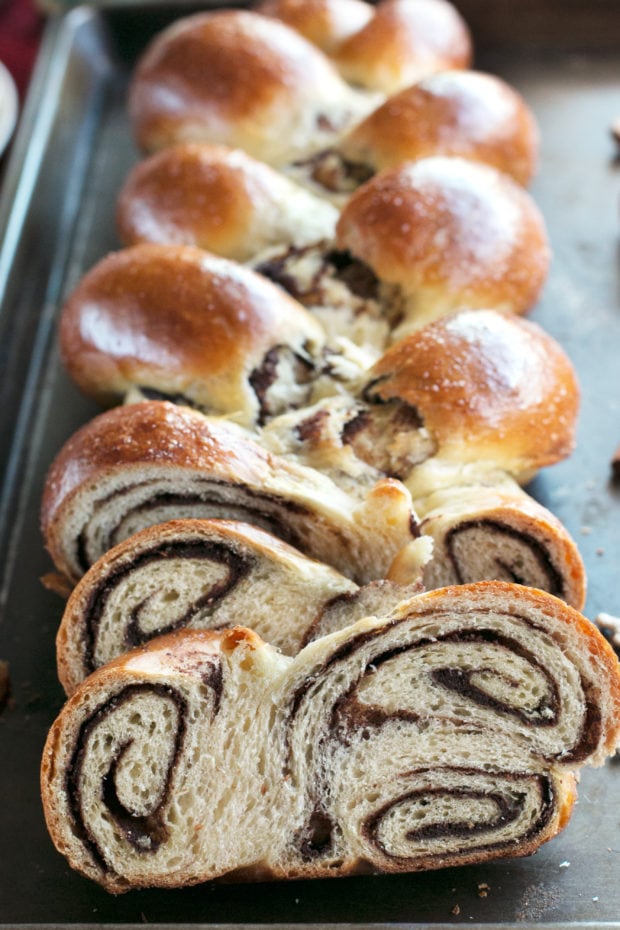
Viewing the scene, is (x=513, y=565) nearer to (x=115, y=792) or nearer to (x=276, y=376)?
(x=276, y=376)

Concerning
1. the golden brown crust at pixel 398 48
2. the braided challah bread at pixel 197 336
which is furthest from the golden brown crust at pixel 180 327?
the golden brown crust at pixel 398 48

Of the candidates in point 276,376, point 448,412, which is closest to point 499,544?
point 448,412

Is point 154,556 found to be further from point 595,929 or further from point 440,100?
point 440,100

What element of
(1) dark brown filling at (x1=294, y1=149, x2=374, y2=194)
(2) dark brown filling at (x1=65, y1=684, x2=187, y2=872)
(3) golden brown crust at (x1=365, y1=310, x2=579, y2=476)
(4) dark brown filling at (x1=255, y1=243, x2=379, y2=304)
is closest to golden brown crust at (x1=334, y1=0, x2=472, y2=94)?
(1) dark brown filling at (x1=294, y1=149, x2=374, y2=194)

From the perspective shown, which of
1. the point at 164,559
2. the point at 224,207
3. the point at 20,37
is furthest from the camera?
the point at 20,37

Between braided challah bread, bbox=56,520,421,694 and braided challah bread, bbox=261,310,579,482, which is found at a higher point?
braided challah bread, bbox=261,310,579,482

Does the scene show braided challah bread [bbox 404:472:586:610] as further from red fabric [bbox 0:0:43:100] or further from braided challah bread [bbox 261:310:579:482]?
red fabric [bbox 0:0:43:100]

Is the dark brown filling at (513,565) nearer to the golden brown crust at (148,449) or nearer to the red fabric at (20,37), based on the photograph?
the golden brown crust at (148,449)
